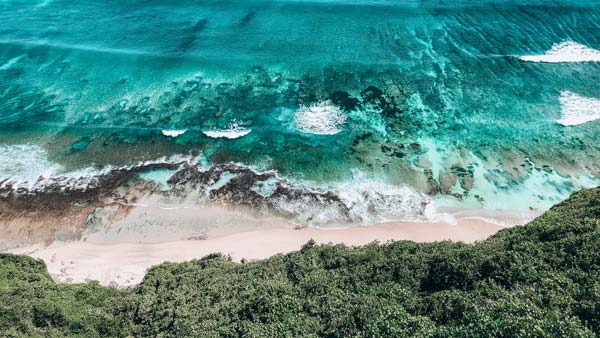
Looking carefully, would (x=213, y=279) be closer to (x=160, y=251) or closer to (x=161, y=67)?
(x=160, y=251)

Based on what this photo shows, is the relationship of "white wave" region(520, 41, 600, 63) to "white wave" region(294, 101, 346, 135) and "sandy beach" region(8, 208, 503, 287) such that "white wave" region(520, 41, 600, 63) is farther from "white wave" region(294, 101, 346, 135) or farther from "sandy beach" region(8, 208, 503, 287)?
"sandy beach" region(8, 208, 503, 287)

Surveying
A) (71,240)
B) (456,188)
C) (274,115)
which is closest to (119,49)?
(274,115)

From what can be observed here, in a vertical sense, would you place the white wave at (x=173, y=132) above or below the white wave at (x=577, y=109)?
below

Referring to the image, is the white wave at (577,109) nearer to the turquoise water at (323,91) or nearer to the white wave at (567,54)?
the turquoise water at (323,91)

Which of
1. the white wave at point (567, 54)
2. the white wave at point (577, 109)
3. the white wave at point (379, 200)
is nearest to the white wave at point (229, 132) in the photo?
the white wave at point (379, 200)

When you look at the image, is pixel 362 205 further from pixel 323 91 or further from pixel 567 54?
pixel 567 54

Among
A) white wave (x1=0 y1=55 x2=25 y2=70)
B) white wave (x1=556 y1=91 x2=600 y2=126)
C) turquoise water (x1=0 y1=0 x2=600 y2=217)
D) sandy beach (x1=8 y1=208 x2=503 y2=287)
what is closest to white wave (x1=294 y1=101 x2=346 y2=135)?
turquoise water (x1=0 y1=0 x2=600 y2=217)
